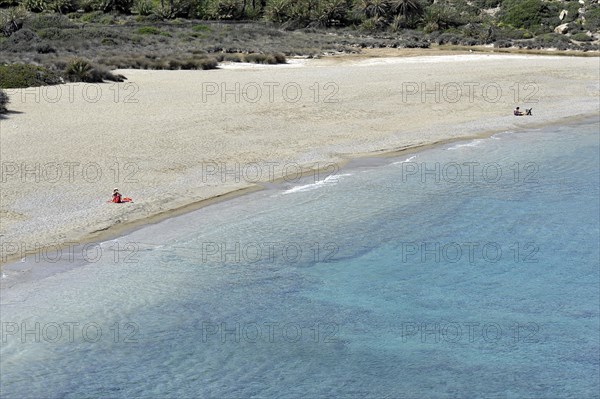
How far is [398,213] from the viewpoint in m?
16.2

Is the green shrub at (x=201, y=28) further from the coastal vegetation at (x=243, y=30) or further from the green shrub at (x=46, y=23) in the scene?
the green shrub at (x=46, y=23)

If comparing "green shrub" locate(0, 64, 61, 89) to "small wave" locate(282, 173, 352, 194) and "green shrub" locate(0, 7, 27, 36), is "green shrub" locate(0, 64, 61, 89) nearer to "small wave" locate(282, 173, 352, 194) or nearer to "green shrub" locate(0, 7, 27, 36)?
"small wave" locate(282, 173, 352, 194)

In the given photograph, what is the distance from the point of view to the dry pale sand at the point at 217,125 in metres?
15.1

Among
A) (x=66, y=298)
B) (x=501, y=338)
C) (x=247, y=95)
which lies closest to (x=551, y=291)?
(x=501, y=338)

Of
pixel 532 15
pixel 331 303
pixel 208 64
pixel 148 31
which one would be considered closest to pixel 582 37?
pixel 532 15

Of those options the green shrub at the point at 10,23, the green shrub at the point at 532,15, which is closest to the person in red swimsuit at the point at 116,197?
the green shrub at the point at 10,23

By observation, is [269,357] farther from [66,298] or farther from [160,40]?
[160,40]

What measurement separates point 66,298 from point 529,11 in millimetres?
50082

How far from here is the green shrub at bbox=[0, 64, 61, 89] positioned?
2430cm

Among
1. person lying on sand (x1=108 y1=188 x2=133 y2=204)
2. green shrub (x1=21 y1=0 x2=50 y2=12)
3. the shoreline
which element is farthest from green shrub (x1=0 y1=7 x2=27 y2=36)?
person lying on sand (x1=108 y1=188 x2=133 y2=204)

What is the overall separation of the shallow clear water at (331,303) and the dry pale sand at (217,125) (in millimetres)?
1349

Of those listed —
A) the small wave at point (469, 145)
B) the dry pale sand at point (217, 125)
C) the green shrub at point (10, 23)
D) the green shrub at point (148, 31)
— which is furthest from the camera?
the green shrub at point (148, 31)

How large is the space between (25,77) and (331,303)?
16.6 meters

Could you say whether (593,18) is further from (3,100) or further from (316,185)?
(3,100)
